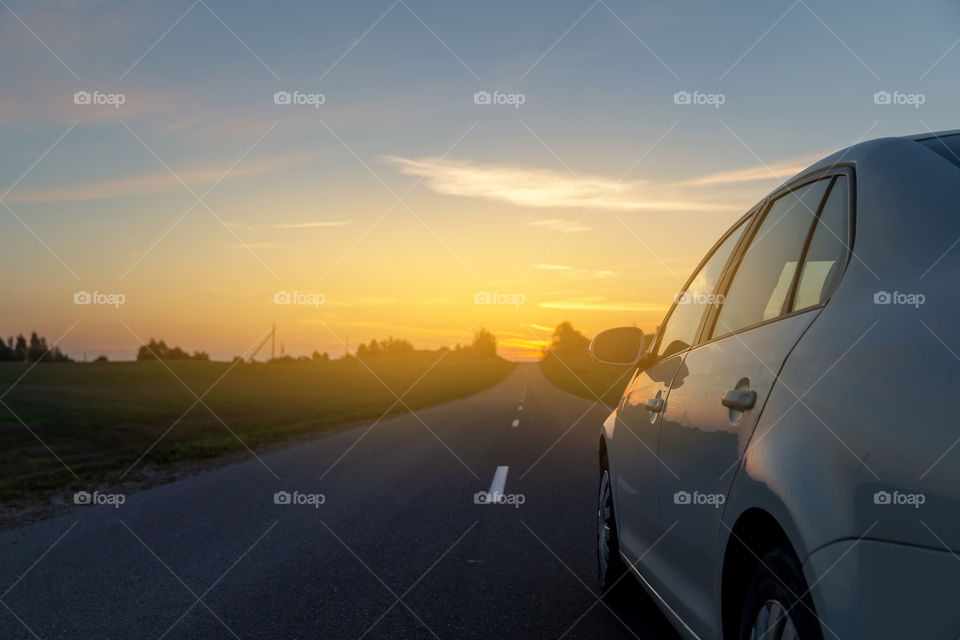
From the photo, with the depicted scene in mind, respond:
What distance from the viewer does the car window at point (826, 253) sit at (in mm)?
2537

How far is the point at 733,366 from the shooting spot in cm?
303

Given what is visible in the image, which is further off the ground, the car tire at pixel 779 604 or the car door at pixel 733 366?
the car door at pixel 733 366

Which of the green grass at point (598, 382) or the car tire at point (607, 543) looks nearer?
the car tire at point (607, 543)

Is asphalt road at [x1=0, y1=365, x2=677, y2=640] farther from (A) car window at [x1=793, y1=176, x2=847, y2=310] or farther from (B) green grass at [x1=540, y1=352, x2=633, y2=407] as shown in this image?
(A) car window at [x1=793, y1=176, x2=847, y2=310]

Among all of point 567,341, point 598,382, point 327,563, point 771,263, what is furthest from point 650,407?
point 567,341

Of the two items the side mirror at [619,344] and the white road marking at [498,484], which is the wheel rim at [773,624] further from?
the white road marking at [498,484]

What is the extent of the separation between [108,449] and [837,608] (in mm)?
17092

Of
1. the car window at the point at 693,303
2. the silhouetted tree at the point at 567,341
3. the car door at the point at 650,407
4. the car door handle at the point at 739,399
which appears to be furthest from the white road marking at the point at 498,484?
the silhouetted tree at the point at 567,341

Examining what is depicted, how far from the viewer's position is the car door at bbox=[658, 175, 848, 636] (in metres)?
2.70

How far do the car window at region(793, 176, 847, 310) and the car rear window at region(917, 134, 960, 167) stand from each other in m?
0.26

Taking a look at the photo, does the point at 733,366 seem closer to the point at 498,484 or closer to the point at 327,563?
the point at 327,563

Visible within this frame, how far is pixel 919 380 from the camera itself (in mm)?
1833

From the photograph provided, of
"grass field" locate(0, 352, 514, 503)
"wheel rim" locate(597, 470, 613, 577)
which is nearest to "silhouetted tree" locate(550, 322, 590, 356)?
"grass field" locate(0, 352, 514, 503)

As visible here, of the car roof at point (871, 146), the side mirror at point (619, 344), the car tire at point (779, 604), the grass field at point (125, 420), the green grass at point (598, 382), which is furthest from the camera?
the green grass at point (598, 382)
